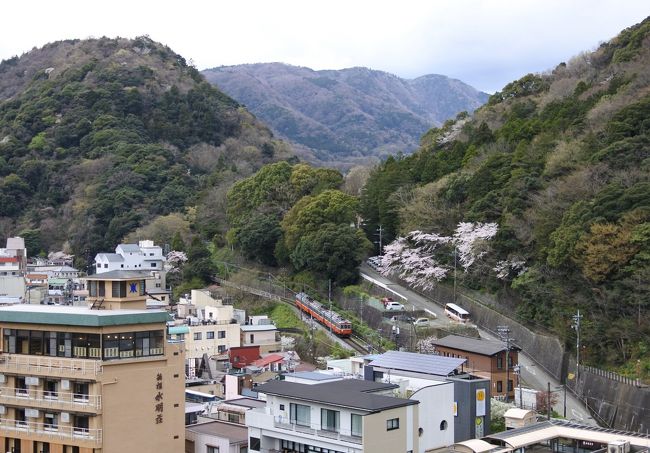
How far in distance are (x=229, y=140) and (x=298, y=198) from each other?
2903cm

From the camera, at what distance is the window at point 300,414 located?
63.2ft

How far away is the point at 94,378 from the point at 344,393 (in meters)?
5.26

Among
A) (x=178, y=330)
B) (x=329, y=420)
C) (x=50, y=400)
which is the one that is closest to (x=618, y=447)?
(x=329, y=420)

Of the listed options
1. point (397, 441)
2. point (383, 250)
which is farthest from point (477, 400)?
point (383, 250)

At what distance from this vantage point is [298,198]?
5109 centimetres

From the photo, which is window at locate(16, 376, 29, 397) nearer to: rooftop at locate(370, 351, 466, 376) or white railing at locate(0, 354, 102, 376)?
white railing at locate(0, 354, 102, 376)

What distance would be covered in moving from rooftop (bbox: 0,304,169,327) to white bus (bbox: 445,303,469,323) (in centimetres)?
1847

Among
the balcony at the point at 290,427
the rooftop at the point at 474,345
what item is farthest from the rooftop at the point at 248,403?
the rooftop at the point at 474,345

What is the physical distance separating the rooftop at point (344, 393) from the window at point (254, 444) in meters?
1.07

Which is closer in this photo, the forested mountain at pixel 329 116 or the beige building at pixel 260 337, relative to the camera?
the beige building at pixel 260 337

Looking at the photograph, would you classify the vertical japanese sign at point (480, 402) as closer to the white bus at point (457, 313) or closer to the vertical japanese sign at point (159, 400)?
the vertical japanese sign at point (159, 400)

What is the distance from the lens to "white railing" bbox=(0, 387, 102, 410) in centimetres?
1831

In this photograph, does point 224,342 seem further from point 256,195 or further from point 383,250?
point 256,195

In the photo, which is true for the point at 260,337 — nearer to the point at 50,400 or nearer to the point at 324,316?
the point at 324,316
